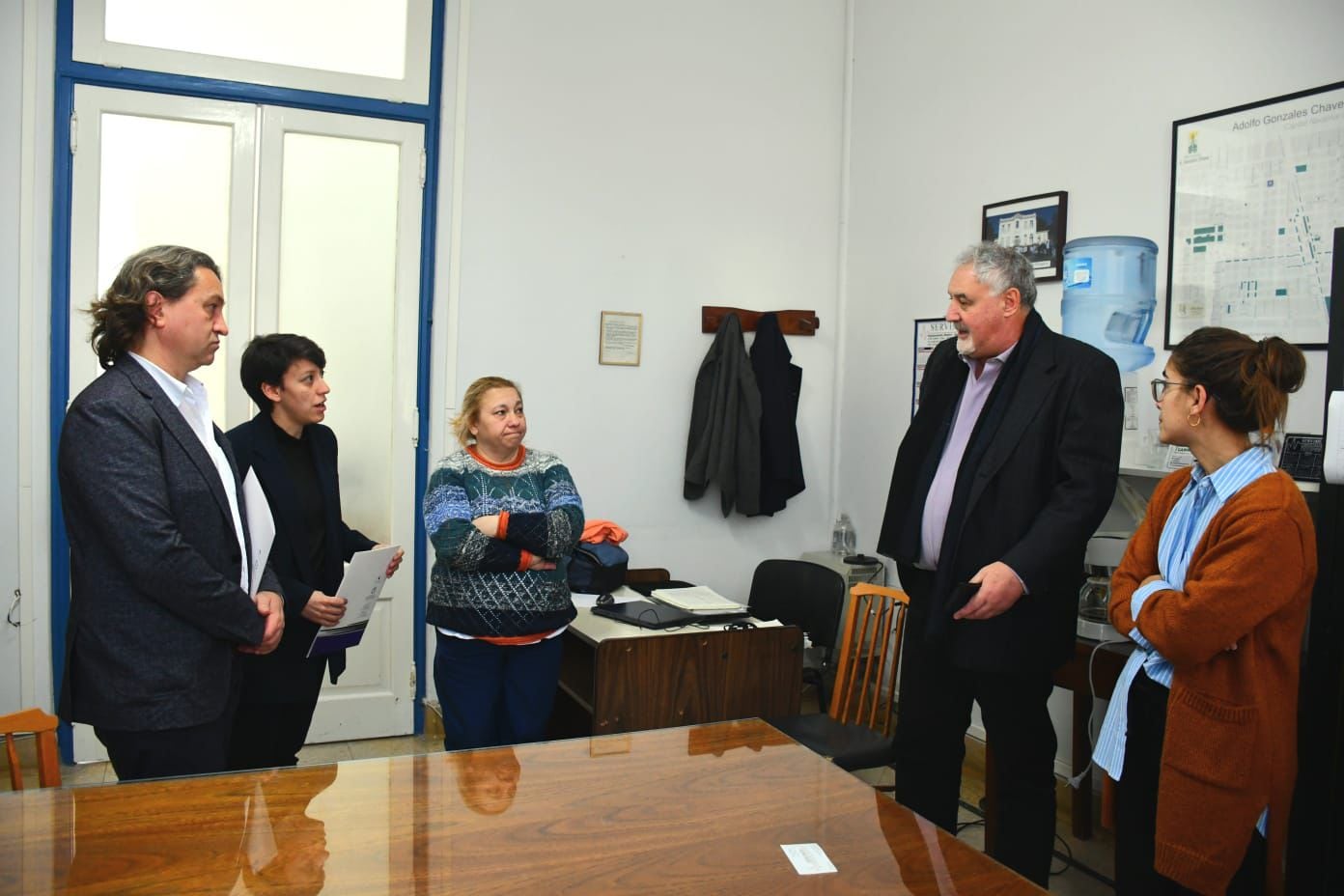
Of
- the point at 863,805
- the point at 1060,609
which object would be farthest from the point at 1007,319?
the point at 863,805

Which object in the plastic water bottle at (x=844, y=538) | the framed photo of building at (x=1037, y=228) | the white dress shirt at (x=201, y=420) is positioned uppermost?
the framed photo of building at (x=1037, y=228)

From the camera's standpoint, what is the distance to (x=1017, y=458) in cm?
230

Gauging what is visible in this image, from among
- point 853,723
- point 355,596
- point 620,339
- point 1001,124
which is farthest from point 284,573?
point 1001,124

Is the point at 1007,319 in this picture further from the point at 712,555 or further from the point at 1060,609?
the point at 712,555

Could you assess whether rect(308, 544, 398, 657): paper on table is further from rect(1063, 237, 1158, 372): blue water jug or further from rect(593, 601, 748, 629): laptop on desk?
rect(1063, 237, 1158, 372): blue water jug

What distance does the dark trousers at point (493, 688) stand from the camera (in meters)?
2.70

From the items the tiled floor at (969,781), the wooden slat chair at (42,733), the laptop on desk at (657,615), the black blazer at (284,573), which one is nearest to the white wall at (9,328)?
the tiled floor at (969,781)

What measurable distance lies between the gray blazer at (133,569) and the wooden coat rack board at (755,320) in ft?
9.73

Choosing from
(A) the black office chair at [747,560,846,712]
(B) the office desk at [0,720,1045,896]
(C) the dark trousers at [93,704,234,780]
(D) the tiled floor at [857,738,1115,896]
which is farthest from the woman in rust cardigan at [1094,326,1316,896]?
(C) the dark trousers at [93,704,234,780]

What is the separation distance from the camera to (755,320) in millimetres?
4676

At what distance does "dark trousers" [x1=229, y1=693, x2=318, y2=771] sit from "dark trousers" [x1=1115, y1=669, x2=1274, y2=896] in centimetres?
→ 191

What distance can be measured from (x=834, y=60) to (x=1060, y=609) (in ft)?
11.0

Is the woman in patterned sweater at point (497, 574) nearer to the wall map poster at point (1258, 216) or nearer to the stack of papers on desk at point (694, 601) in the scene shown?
the stack of papers on desk at point (694, 601)

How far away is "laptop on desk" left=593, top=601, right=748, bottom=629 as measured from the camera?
315cm
